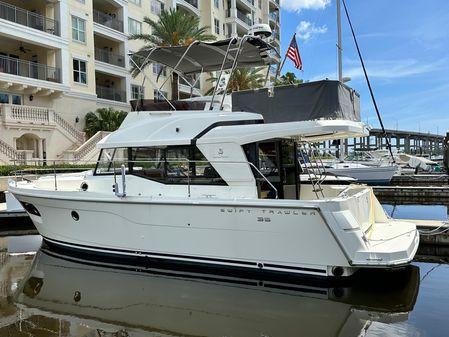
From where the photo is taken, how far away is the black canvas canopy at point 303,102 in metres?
7.68

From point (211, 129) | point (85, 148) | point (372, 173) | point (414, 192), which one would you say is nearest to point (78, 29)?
point (85, 148)

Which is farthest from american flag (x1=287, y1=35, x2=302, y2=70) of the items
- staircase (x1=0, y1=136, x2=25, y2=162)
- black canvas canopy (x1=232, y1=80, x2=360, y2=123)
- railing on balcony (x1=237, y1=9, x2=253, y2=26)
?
railing on balcony (x1=237, y1=9, x2=253, y2=26)

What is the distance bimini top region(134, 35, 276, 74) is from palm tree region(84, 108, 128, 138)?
17857 mm

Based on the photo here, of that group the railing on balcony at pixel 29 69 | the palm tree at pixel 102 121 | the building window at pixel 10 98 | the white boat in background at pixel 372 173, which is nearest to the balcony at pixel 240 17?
the palm tree at pixel 102 121

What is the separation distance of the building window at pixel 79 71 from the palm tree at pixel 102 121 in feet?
7.44

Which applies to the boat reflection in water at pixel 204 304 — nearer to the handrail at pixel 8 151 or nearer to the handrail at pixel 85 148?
the handrail at pixel 8 151

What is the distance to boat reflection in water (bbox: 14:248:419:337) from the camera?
5.88 meters

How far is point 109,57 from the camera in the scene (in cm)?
3114

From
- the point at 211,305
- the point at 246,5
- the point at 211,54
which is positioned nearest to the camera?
the point at 211,305

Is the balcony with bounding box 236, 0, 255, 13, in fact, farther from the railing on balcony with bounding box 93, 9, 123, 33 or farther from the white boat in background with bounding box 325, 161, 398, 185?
the white boat in background with bounding box 325, 161, 398, 185

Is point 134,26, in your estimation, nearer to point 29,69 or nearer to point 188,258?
point 29,69

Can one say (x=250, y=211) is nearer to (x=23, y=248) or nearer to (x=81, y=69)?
(x=23, y=248)

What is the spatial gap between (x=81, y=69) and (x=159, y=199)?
894 inches

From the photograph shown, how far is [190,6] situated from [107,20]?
41.5ft
